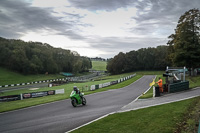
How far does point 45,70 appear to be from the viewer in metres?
88.3

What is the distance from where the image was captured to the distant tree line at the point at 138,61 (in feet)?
335

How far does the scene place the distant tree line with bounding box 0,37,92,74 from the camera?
75.1 metres

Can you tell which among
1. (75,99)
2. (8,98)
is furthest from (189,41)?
(8,98)

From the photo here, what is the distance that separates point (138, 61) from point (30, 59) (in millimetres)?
65126

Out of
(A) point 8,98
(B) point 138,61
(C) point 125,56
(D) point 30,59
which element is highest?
(C) point 125,56

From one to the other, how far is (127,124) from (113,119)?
50.8 inches

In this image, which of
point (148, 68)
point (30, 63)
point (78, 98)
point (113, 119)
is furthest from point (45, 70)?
point (113, 119)

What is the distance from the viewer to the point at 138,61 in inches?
4345

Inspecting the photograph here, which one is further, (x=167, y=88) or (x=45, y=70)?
(x=45, y=70)

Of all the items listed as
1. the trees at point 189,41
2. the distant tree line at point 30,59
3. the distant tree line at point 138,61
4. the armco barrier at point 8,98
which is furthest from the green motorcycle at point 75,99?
the distant tree line at point 138,61

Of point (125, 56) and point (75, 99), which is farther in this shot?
point (125, 56)

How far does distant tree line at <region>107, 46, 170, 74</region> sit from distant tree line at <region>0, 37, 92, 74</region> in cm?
2258

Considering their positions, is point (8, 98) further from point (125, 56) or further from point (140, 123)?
point (125, 56)

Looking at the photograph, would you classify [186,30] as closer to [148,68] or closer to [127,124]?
[127,124]
